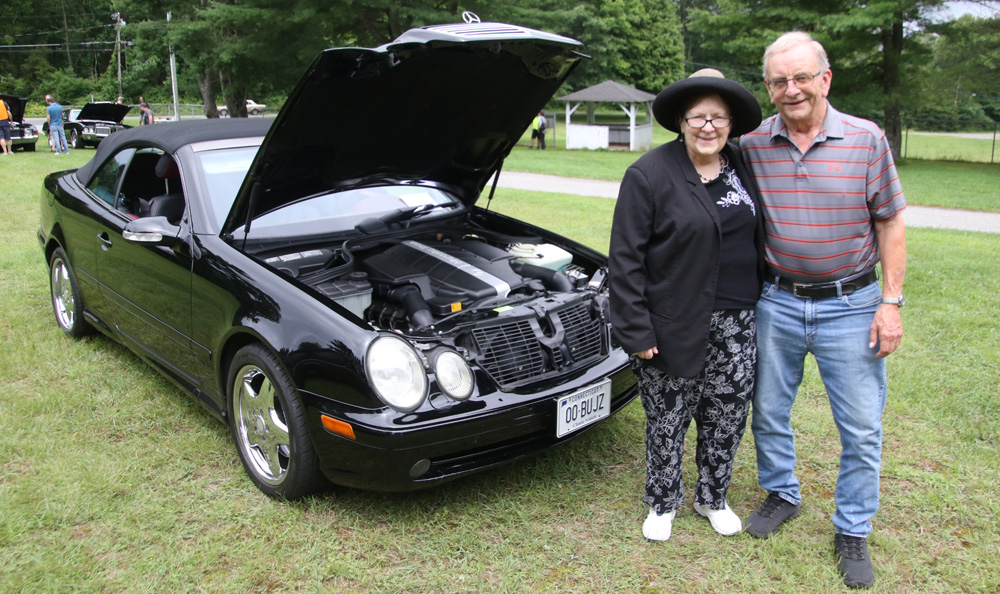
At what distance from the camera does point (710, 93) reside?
2.50 m

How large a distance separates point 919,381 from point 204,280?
3.95 meters

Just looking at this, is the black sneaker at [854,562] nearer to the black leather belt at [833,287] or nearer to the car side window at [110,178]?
the black leather belt at [833,287]

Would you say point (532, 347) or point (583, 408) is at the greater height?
point (532, 347)

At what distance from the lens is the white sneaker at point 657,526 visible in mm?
2877

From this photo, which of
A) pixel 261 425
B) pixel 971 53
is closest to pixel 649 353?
pixel 261 425

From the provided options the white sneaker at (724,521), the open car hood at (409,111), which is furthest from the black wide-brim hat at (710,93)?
the white sneaker at (724,521)

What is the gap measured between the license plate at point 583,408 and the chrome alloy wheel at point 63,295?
347 cm

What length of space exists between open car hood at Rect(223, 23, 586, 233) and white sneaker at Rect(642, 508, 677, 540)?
2.03 meters

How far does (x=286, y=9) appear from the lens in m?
22.6

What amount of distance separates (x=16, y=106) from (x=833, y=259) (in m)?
20.8

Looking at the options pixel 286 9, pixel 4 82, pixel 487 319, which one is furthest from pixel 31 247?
pixel 4 82

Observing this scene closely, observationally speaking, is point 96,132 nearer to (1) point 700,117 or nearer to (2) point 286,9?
(2) point 286,9

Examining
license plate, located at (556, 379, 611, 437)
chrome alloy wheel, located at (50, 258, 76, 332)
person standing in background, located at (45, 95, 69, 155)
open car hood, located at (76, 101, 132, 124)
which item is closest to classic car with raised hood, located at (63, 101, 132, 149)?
open car hood, located at (76, 101, 132, 124)

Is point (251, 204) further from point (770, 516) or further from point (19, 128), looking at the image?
point (19, 128)
